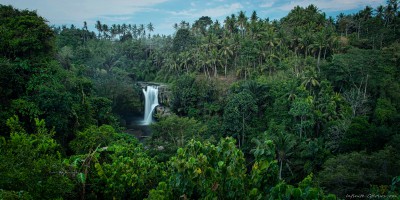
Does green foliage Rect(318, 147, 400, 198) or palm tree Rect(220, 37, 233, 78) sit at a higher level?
palm tree Rect(220, 37, 233, 78)

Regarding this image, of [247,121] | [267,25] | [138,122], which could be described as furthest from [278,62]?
[138,122]

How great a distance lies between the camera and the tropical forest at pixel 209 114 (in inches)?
194

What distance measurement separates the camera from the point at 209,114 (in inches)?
1184

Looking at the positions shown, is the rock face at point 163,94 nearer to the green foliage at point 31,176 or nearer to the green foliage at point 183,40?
the green foliage at point 183,40

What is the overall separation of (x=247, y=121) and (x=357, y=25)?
26.8m

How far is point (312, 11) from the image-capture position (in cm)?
4297

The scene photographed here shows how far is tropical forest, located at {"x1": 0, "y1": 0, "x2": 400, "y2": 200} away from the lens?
4.92m

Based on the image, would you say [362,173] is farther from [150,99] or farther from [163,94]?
[150,99]

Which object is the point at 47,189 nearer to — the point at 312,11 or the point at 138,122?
the point at 138,122

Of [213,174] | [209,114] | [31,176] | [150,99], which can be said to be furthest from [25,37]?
[150,99]

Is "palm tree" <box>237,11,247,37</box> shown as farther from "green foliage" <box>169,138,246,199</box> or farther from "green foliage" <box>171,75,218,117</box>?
"green foliage" <box>169,138,246,199</box>

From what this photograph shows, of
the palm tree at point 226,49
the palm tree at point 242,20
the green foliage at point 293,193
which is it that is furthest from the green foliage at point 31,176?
the palm tree at point 242,20

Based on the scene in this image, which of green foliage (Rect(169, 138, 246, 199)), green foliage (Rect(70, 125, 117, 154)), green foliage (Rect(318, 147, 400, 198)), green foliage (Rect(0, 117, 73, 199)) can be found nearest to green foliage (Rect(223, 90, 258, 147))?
green foliage (Rect(318, 147, 400, 198))

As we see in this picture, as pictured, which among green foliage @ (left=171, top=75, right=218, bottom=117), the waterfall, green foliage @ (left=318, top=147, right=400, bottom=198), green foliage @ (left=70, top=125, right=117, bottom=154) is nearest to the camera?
green foliage @ (left=318, top=147, right=400, bottom=198)
